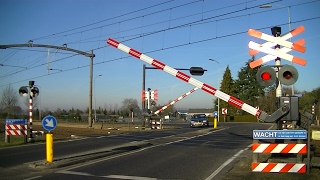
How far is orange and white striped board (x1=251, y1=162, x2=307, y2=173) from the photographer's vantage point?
9.73 meters

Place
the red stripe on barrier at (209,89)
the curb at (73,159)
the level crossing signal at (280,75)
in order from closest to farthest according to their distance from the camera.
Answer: the level crossing signal at (280,75)
the curb at (73,159)
the red stripe on barrier at (209,89)

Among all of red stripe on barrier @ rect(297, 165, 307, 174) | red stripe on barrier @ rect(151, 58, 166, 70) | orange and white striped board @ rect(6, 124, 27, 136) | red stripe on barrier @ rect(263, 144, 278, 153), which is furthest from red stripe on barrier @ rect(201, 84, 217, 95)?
orange and white striped board @ rect(6, 124, 27, 136)

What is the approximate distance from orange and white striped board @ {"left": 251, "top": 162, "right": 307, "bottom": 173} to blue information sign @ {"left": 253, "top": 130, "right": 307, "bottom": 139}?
2.46 feet

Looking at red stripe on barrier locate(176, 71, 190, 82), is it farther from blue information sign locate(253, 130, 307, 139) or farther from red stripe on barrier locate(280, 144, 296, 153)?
red stripe on barrier locate(280, 144, 296, 153)

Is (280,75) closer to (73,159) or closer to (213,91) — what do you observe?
(213,91)

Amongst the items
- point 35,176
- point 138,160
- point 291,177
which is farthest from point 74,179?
point 291,177

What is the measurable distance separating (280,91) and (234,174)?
122 inches

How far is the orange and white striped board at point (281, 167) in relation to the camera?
9.73m

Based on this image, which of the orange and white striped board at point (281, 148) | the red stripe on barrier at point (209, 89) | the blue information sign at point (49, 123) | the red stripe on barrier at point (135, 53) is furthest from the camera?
the red stripe on barrier at point (135, 53)

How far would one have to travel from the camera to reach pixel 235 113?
8638 centimetres

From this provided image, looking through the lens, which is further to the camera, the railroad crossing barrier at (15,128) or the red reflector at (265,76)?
the railroad crossing barrier at (15,128)

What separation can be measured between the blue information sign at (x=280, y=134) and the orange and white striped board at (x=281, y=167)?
0.75m

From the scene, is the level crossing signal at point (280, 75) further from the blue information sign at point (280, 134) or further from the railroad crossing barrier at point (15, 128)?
the railroad crossing barrier at point (15, 128)

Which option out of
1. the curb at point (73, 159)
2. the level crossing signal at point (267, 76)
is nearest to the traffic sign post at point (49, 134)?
the curb at point (73, 159)
